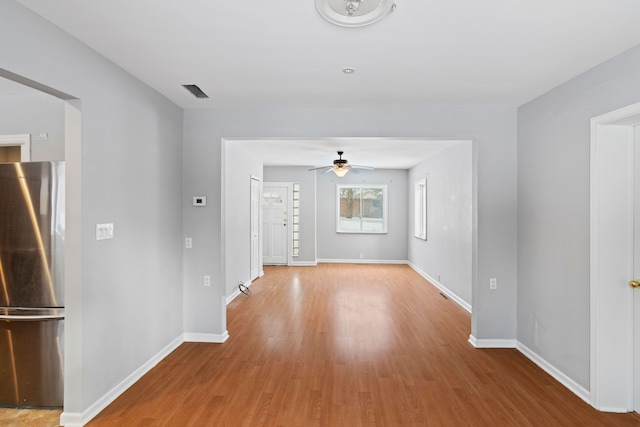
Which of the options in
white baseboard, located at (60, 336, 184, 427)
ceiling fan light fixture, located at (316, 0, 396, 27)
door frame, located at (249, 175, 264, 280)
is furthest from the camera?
door frame, located at (249, 175, 264, 280)

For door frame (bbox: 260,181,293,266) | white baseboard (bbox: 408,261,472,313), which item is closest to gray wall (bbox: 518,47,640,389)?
white baseboard (bbox: 408,261,472,313)

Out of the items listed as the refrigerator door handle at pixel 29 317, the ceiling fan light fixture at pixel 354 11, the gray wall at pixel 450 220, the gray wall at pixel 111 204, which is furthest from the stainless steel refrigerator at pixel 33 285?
the gray wall at pixel 450 220

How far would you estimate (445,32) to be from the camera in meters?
2.06

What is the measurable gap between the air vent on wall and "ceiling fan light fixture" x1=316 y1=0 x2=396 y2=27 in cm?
164

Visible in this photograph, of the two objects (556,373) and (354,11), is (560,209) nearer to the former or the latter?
(556,373)

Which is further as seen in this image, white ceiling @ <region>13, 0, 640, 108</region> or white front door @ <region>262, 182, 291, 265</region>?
white front door @ <region>262, 182, 291, 265</region>

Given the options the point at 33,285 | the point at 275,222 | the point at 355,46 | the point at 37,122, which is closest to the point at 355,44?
the point at 355,46

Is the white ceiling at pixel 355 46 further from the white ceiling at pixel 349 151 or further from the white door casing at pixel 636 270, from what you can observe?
the white ceiling at pixel 349 151

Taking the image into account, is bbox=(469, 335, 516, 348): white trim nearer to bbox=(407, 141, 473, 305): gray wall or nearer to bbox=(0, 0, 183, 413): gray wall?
bbox=(407, 141, 473, 305): gray wall

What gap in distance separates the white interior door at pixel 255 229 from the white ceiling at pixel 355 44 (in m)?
3.67

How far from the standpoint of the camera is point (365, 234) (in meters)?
8.95

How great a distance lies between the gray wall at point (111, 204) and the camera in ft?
6.67

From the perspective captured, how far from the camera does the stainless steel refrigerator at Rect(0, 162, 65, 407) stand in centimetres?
240

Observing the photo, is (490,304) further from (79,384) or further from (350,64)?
(79,384)
